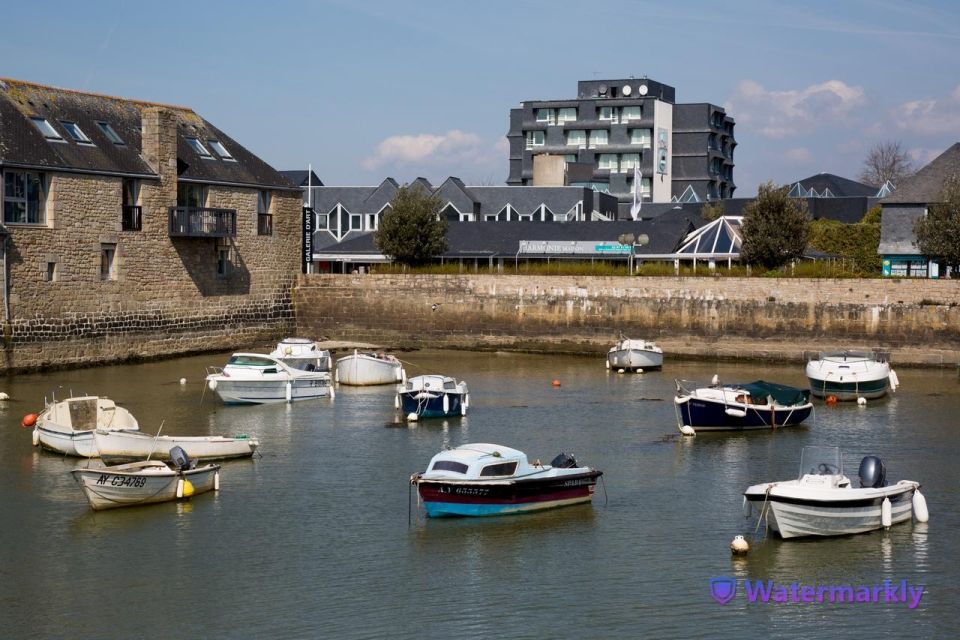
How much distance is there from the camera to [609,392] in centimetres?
4459

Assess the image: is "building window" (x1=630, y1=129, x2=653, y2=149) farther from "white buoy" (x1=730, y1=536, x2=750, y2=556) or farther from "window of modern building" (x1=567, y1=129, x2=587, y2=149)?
"white buoy" (x1=730, y1=536, x2=750, y2=556)

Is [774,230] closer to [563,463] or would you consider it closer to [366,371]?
[366,371]

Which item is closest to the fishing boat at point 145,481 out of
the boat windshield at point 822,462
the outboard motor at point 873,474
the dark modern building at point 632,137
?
the boat windshield at point 822,462

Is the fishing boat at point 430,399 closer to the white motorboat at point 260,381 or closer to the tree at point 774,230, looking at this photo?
the white motorboat at point 260,381

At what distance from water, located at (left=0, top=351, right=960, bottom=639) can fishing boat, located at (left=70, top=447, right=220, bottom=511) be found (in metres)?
0.33

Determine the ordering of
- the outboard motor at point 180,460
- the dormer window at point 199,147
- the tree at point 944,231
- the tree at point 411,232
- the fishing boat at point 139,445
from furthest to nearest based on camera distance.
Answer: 1. the tree at point 411,232
2. the tree at point 944,231
3. the dormer window at point 199,147
4. the fishing boat at point 139,445
5. the outboard motor at point 180,460

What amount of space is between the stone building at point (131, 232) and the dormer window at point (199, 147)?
0.07 metres

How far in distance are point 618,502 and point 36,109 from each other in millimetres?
31796

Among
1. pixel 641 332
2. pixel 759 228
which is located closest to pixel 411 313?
pixel 641 332

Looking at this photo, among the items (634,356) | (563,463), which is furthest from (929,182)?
(563,463)

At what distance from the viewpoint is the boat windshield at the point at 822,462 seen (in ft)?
80.6

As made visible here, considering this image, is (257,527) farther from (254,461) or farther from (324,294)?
(324,294)

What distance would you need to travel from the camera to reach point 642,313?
57.2m

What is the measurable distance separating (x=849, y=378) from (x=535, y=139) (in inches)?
3371
